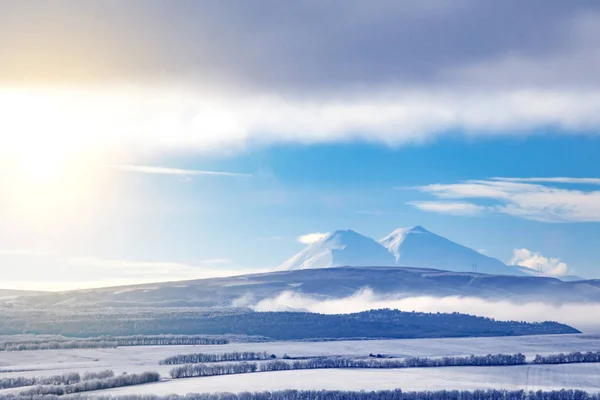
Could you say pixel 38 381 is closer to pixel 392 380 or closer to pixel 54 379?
pixel 54 379

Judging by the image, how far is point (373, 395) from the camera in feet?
458

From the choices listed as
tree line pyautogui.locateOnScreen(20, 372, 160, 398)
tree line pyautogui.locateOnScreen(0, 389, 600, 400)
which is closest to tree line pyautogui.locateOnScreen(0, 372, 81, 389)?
tree line pyautogui.locateOnScreen(20, 372, 160, 398)

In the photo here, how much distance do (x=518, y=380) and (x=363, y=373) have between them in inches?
1077

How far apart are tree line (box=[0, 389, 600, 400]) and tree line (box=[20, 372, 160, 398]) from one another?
4.47 m

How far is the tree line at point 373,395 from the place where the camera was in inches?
5389

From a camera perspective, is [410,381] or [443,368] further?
[443,368]

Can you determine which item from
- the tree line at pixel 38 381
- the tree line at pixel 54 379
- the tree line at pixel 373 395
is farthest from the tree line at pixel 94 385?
the tree line at pixel 38 381

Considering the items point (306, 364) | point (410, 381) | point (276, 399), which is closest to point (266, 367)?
point (306, 364)

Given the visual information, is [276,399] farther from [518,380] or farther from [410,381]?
[518,380]

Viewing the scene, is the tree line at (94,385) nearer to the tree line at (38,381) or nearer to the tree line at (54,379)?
the tree line at (54,379)

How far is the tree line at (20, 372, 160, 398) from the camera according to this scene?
14300 cm

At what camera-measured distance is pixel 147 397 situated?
13688 centimetres

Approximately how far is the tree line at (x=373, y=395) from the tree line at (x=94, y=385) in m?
4.47

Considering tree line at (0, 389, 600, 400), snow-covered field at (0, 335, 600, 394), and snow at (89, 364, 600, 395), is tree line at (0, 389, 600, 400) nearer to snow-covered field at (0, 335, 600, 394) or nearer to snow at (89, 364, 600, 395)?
snow at (89, 364, 600, 395)
